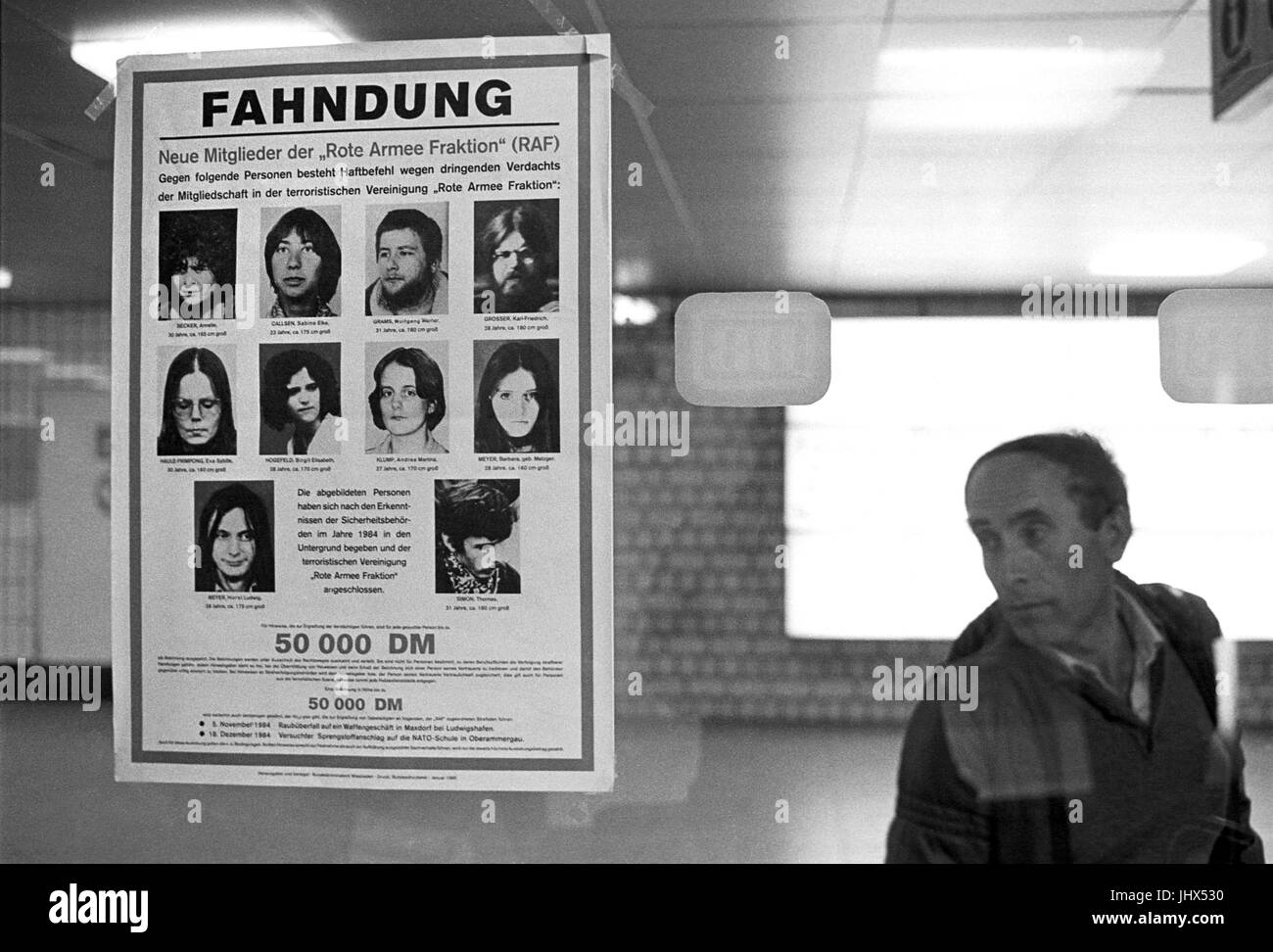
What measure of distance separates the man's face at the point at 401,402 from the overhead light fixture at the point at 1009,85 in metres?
0.59

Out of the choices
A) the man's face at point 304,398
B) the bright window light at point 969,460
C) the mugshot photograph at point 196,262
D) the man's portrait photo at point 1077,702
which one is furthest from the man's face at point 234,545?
the man's portrait photo at point 1077,702

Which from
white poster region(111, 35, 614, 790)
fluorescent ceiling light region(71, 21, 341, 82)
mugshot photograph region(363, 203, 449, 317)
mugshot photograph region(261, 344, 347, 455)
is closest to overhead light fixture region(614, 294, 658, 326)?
white poster region(111, 35, 614, 790)

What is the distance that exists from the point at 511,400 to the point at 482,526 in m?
0.14

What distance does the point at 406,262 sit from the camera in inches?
49.3

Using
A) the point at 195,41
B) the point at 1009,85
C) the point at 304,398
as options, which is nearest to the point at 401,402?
the point at 304,398

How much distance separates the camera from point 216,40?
129cm

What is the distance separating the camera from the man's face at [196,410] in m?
1.27

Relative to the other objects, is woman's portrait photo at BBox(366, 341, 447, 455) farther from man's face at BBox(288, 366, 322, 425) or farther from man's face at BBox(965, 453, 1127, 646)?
man's face at BBox(965, 453, 1127, 646)

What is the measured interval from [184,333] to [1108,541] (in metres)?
1.04

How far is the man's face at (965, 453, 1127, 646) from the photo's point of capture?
1.19 m

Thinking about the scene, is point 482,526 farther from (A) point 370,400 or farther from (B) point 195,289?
(B) point 195,289

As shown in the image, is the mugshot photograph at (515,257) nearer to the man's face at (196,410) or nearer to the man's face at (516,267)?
the man's face at (516,267)
